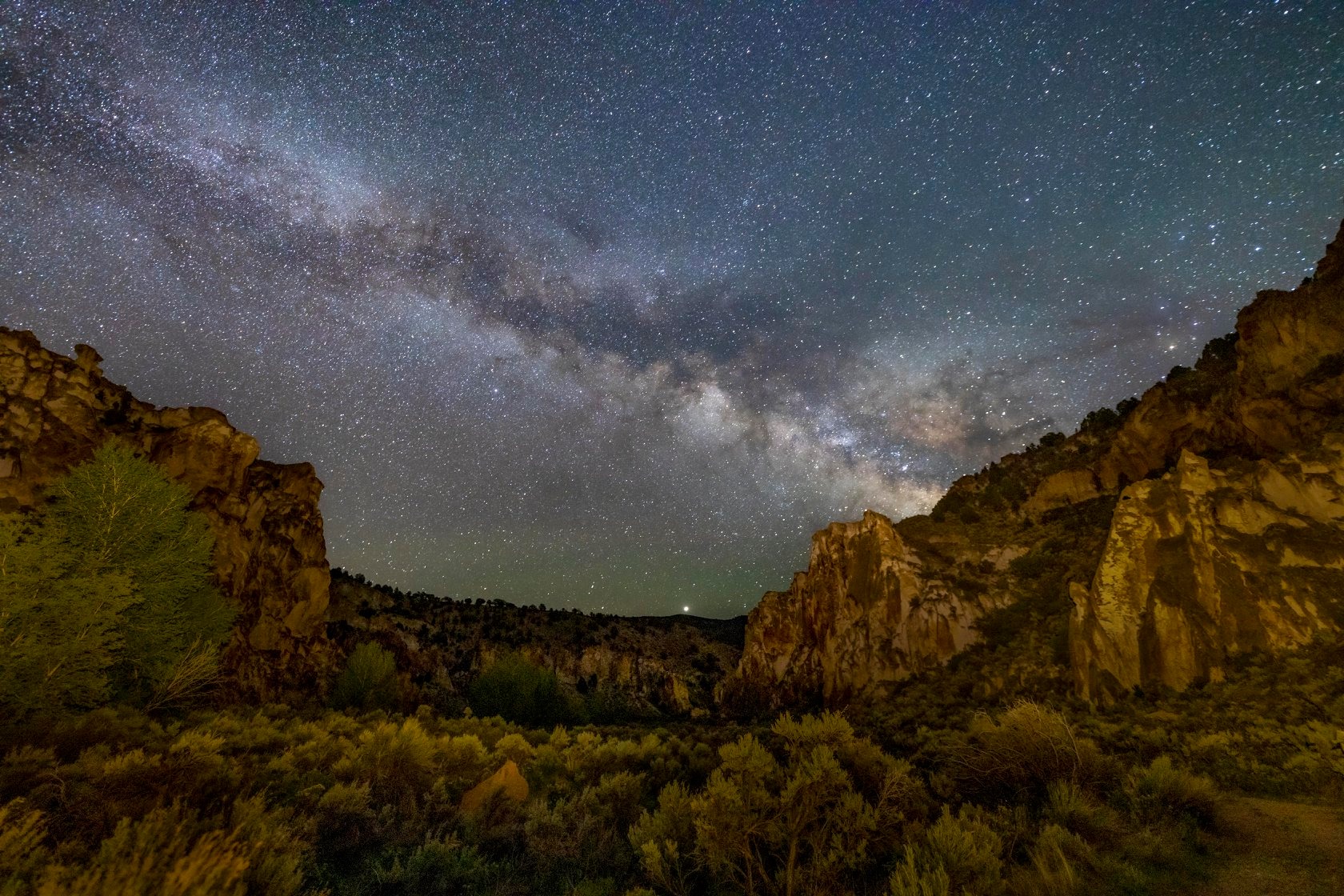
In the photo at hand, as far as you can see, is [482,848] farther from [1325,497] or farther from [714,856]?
[1325,497]

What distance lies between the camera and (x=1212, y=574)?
16828mm

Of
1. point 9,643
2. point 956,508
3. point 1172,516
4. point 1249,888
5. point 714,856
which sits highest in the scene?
point 956,508

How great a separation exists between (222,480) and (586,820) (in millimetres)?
36968

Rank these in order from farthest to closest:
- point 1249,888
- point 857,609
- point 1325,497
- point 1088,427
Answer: point 1088,427 → point 857,609 → point 1325,497 → point 1249,888

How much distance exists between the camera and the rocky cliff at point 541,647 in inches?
1919

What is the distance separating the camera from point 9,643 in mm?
11172

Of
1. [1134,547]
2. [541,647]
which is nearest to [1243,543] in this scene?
[1134,547]

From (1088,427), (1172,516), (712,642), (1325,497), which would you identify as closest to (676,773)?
(1172,516)

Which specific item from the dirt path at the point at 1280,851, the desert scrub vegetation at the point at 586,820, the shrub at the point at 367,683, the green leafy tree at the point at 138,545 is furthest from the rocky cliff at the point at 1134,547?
the green leafy tree at the point at 138,545

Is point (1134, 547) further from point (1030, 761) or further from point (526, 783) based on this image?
point (526, 783)

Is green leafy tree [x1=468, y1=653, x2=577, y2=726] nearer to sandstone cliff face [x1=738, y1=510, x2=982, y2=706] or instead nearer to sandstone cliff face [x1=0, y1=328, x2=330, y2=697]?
sandstone cliff face [x1=0, y1=328, x2=330, y2=697]

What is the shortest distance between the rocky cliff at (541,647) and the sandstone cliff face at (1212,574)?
38.9 meters

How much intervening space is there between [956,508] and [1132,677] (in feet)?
74.3

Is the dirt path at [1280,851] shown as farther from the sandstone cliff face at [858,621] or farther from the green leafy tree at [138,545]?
the green leafy tree at [138,545]
